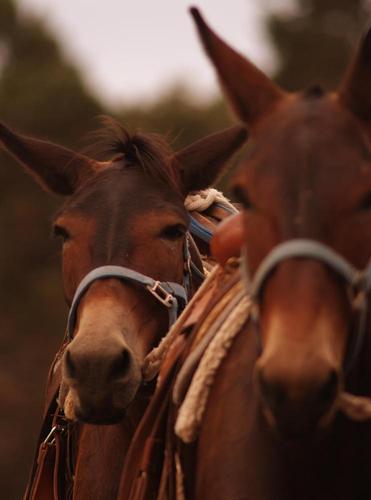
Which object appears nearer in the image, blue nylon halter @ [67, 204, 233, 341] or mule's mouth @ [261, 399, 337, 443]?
mule's mouth @ [261, 399, 337, 443]

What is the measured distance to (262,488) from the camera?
5102mm

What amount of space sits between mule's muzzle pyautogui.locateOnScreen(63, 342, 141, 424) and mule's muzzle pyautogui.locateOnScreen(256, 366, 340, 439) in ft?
4.81

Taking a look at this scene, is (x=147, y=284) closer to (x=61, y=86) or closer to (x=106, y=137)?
(x=106, y=137)

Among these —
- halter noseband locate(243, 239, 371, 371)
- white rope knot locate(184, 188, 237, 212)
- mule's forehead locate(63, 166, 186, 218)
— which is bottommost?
white rope knot locate(184, 188, 237, 212)

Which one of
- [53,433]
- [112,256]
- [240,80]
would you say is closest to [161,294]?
[112,256]

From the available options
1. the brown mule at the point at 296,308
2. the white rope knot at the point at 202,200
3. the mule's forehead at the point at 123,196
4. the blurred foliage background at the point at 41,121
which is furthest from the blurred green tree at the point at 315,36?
the brown mule at the point at 296,308

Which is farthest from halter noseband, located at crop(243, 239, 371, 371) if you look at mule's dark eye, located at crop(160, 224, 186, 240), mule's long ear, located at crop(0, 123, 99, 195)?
mule's long ear, located at crop(0, 123, 99, 195)

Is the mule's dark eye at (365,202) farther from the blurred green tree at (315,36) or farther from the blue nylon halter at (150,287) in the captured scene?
the blurred green tree at (315,36)

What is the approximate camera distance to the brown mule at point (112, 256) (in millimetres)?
6082

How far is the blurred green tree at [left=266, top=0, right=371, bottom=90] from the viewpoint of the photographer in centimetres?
3250

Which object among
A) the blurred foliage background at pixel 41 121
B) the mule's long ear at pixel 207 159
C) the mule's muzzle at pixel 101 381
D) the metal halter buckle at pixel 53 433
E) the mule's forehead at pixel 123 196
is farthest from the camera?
the blurred foliage background at pixel 41 121

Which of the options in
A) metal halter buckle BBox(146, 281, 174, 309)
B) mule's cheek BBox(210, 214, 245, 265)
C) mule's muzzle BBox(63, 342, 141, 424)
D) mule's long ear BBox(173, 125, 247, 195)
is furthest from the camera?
mule's long ear BBox(173, 125, 247, 195)

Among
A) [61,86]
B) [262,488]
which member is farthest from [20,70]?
[262,488]

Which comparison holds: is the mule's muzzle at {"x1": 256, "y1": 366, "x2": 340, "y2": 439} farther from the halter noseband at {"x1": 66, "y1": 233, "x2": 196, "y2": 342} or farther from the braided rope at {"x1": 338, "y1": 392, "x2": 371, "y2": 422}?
the halter noseband at {"x1": 66, "y1": 233, "x2": 196, "y2": 342}
